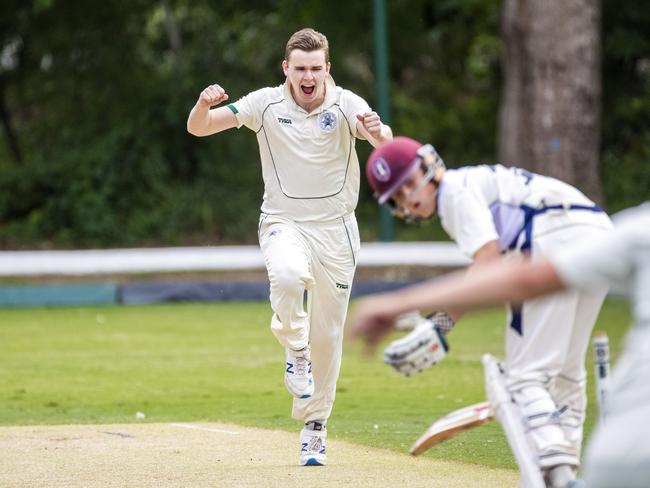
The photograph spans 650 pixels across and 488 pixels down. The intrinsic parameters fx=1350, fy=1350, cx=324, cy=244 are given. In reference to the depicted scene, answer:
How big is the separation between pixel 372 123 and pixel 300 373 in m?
1.55

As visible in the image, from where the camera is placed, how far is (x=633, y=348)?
12.5 feet

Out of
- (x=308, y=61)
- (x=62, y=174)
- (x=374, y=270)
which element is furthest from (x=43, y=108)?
(x=308, y=61)

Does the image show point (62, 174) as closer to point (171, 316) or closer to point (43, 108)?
point (43, 108)

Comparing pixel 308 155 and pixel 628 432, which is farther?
pixel 308 155

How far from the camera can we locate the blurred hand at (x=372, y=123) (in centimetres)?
799

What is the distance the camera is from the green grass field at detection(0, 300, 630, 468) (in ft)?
34.0

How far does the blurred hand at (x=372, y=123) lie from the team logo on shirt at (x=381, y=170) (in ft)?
8.15

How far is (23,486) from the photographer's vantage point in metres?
7.21

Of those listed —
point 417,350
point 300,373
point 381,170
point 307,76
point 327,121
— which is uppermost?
point 307,76

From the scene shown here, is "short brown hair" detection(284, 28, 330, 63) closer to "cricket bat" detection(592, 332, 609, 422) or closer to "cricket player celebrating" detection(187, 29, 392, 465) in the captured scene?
"cricket player celebrating" detection(187, 29, 392, 465)

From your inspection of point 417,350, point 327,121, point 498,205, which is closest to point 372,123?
point 327,121

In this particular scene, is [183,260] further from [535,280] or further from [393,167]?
[535,280]

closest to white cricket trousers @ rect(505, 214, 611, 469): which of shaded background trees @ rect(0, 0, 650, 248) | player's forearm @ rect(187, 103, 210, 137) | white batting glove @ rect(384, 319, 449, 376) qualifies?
white batting glove @ rect(384, 319, 449, 376)

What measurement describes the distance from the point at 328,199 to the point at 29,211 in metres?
21.3
